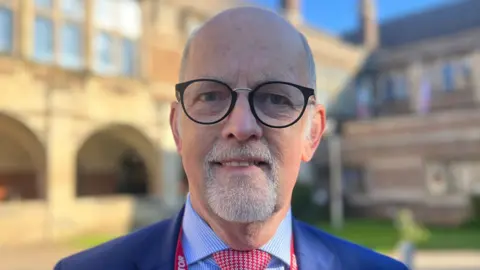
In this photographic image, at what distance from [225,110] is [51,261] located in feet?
35.1

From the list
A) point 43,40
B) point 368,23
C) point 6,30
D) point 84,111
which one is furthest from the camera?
point 368,23

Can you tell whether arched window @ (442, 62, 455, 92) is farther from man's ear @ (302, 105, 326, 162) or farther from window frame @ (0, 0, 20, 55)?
man's ear @ (302, 105, 326, 162)

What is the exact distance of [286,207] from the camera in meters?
1.69

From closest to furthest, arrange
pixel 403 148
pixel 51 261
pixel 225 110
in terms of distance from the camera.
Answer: pixel 225 110 → pixel 51 261 → pixel 403 148

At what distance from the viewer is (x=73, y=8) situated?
14.7m

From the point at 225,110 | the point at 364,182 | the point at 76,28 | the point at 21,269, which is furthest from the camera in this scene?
the point at 364,182

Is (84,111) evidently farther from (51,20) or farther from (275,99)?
(275,99)

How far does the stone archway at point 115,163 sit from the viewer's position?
17.2 metres

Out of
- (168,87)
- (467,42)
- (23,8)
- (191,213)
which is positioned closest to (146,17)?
(168,87)

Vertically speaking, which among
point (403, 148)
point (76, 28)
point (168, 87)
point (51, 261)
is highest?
point (76, 28)

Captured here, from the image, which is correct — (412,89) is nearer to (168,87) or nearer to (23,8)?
(168,87)

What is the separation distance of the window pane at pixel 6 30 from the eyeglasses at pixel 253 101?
13.6 metres

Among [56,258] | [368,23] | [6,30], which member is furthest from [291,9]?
[56,258]

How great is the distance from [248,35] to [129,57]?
15690 mm
